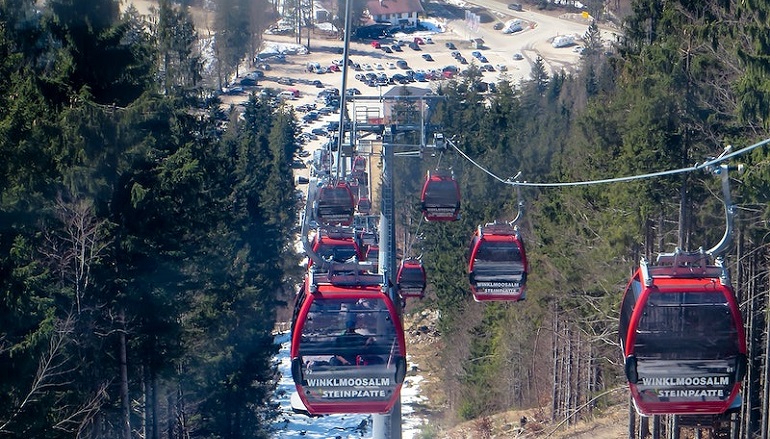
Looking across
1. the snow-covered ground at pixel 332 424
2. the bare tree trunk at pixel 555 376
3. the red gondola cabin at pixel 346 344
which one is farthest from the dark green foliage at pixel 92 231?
the snow-covered ground at pixel 332 424

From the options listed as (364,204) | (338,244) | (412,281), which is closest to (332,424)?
(364,204)

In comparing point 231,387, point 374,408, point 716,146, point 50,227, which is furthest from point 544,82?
point 374,408

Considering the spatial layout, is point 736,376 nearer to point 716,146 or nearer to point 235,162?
point 716,146

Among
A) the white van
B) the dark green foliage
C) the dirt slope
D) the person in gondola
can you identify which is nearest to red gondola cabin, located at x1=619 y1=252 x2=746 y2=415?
the person in gondola

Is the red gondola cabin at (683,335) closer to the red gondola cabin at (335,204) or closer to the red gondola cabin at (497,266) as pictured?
the red gondola cabin at (497,266)

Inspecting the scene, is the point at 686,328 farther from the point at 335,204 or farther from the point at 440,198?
the point at 335,204

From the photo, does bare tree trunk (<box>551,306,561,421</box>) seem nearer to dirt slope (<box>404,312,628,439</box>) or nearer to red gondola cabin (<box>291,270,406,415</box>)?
dirt slope (<box>404,312,628,439</box>)
